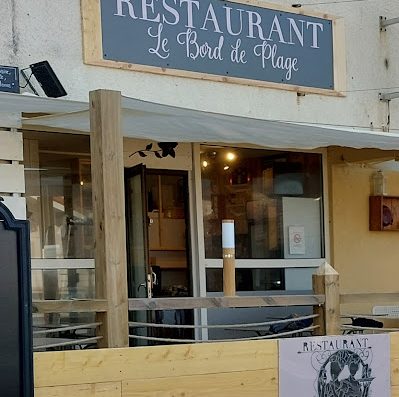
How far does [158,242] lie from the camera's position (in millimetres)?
8055

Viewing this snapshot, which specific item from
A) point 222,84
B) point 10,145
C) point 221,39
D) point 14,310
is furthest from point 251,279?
point 14,310

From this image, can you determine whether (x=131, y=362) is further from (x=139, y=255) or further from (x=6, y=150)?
Answer: (x=139, y=255)

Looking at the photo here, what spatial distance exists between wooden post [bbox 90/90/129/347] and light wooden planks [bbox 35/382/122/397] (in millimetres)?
250

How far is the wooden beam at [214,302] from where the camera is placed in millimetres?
4515

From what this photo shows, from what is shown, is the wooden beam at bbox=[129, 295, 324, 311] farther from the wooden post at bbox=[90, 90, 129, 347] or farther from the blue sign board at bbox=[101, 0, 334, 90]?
the blue sign board at bbox=[101, 0, 334, 90]

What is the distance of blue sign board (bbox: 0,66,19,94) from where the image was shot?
18.0 feet

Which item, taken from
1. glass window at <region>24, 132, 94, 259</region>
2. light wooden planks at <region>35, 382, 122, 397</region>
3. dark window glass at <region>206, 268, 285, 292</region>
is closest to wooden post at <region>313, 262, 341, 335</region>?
light wooden planks at <region>35, 382, 122, 397</region>

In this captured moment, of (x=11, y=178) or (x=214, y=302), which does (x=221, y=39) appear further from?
(x=214, y=302)

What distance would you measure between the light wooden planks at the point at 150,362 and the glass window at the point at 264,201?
9.46 feet

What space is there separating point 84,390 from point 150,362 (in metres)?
0.43

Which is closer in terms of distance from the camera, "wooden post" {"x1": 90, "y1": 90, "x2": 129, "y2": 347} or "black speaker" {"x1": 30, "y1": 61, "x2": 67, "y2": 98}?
"wooden post" {"x1": 90, "y1": 90, "x2": 129, "y2": 347}

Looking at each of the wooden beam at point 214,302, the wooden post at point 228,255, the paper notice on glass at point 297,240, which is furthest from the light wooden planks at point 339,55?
the wooden post at point 228,255

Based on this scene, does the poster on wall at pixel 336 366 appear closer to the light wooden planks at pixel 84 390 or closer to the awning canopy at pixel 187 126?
the light wooden planks at pixel 84 390

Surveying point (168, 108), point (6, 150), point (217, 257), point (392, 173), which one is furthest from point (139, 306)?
point (392, 173)
